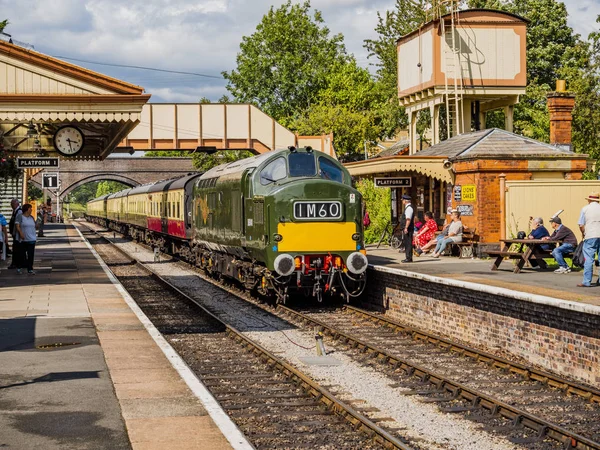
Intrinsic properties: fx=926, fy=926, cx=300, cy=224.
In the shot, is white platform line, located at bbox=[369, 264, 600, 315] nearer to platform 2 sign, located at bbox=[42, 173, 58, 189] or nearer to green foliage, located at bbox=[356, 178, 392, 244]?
green foliage, located at bbox=[356, 178, 392, 244]

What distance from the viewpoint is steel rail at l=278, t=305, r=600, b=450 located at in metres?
8.35

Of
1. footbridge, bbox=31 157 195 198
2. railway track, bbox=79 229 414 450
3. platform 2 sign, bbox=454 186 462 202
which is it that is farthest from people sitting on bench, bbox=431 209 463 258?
footbridge, bbox=31 157 195 198

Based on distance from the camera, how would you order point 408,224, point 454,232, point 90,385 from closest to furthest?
1. point 90,385
2. point 408,224
3. point 454,232

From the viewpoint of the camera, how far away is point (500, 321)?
13508mm

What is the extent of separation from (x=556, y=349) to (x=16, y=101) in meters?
12.9

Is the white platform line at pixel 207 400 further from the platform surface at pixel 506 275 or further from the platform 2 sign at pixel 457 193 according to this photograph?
the platform 2 sign at pixel 457 193

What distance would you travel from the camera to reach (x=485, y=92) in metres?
34.4

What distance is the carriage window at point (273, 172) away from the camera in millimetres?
17922

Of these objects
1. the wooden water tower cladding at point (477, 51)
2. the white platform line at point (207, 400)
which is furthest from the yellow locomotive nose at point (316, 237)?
the wooden water tower cladding at point (477, 51)

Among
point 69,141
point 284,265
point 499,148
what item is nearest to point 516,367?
point 284,265

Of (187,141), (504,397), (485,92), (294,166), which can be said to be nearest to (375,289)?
(294,166)

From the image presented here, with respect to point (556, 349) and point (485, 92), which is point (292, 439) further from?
point (485, 92)

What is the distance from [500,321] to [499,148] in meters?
11.1

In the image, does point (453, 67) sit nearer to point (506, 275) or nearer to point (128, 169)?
point (506, 275)
